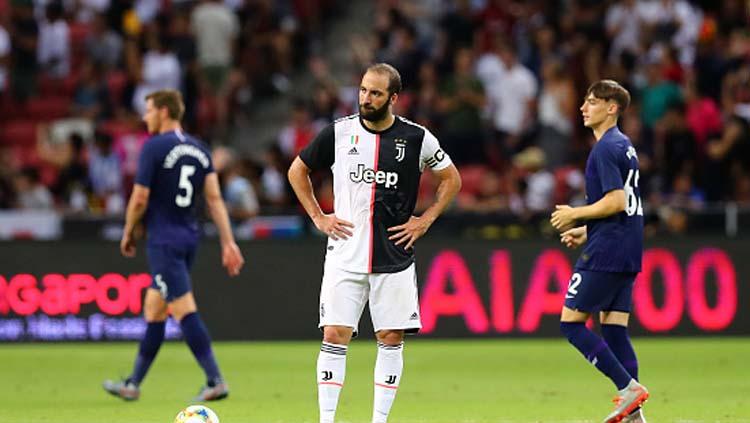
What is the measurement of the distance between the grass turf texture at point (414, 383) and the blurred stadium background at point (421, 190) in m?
0.06

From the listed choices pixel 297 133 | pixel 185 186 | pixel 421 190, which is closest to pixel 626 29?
pixel 421 190

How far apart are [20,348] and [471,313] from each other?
5.01 metres

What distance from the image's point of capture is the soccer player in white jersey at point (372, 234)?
9.78 metres

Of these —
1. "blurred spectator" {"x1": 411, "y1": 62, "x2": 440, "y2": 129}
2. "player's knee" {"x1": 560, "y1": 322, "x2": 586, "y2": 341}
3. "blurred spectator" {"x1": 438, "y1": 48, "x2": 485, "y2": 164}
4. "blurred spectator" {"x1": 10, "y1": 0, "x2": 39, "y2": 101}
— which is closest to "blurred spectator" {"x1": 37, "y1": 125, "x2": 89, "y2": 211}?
"blurred spectator" {"x1": 10, "y1": 0, "x2": 39, "y2": 101}

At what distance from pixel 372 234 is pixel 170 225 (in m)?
3.12

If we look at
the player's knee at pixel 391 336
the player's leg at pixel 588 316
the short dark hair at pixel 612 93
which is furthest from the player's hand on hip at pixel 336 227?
the short dark hair at pixel 612 93

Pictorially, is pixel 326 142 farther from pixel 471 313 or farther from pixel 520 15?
pixel 520 15

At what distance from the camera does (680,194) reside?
19.3m

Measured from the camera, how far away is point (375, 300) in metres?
9.84

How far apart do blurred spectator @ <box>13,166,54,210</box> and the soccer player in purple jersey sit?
318 inches

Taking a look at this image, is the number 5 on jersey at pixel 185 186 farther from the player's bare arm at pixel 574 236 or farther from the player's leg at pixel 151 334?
the player's bare arm at pixel 574 236

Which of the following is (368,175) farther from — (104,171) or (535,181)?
(104,171)

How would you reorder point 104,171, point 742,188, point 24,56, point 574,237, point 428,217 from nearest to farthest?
point 428,217 < point 574,237 < point 742,188 < point 104,171 < point 24,56

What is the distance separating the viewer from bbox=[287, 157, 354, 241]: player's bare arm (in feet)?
32.2
